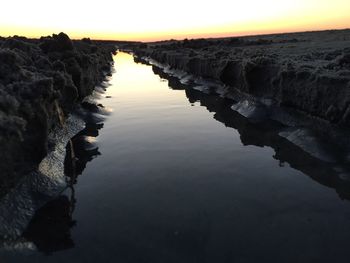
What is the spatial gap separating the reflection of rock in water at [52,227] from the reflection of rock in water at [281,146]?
32.6 ft

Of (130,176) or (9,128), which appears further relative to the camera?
(130,176)

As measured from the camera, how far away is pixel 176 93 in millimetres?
40562

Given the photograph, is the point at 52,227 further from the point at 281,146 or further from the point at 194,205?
the point at 281,146

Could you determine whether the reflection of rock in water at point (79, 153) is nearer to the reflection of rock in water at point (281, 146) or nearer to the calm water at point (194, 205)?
the calm water at point (194, 205)

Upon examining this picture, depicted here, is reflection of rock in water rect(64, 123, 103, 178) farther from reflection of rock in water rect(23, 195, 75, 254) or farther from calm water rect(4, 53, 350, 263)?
reflection of rock in water rect(23, 195, 75, 254)

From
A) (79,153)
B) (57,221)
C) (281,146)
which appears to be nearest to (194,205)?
(57,221)

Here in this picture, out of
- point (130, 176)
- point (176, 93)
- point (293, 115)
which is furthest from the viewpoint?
point (176, 93)

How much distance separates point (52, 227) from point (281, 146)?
42.7 ft

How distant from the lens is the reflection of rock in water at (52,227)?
1071 centimetres

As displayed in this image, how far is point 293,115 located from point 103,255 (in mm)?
16721

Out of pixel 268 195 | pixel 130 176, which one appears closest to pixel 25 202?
pixel 130 176

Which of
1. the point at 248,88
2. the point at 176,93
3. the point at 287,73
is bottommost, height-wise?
the point at 176,93

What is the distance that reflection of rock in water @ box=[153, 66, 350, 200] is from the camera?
15398mm

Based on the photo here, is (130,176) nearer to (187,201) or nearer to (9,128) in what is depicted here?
(187,201)
